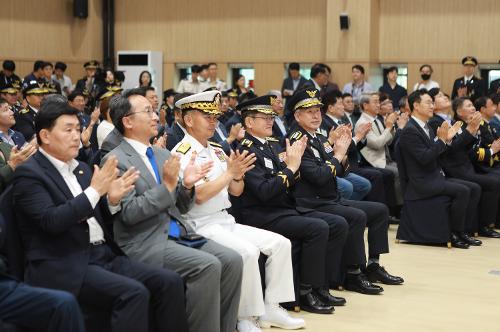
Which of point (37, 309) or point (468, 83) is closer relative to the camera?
point (37, 309)

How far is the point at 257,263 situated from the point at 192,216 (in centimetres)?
47

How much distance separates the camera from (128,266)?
411 centimetres

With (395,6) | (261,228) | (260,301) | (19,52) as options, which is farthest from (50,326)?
(19,52)

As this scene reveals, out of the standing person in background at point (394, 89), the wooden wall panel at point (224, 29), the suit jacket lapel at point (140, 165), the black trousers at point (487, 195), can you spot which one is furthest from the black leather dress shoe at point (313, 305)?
the wooden wall panel at point (224, 29)

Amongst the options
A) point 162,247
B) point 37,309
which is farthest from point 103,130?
point 37,309

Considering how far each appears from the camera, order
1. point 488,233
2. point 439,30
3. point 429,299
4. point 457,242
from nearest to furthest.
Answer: point 429,299, point 457,242, point 488,233, point 439,30

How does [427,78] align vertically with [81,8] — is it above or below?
below

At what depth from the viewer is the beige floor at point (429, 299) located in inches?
207

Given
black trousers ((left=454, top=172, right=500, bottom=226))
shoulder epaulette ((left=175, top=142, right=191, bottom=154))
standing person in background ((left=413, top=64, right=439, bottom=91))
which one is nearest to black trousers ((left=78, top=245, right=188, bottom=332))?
shoulder epaulette ((left=175, top=142, right=191, bottom=154))

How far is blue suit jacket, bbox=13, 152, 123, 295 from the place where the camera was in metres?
3.72

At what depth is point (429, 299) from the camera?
5887 mm

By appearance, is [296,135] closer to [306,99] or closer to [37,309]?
[306,99]

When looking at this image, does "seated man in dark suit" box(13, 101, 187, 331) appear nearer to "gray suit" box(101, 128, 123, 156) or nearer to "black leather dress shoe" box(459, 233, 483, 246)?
"gray suit" box(101, 128, 123, 156)

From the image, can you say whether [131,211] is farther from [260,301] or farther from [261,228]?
[261,228]
